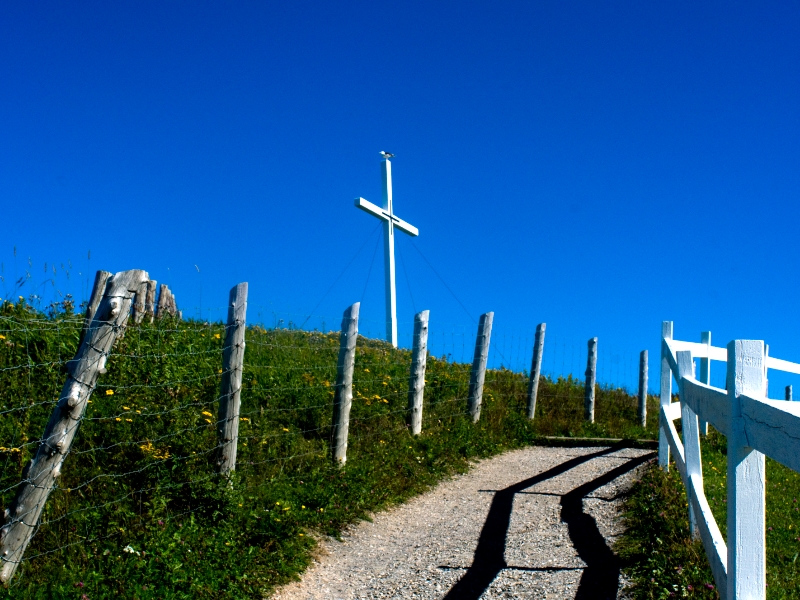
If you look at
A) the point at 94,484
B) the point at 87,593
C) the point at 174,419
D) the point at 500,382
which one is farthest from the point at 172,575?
the point at 500,382

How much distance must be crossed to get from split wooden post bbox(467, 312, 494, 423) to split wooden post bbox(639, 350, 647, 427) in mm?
5431

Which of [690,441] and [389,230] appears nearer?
[690,441]

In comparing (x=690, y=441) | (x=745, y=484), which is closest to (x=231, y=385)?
(x=690, y=441)

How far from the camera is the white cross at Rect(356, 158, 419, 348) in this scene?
70.7 ft

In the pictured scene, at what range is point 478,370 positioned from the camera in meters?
13.3

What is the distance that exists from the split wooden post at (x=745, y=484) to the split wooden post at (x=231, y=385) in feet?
16.2

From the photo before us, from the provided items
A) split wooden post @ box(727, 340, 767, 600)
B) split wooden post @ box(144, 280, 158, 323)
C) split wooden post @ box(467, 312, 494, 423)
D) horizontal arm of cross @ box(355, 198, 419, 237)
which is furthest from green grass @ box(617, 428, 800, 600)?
horizontal arm of cross @ box(355, 198, 419, 237)

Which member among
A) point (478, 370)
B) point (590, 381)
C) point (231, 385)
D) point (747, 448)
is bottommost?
point (747, 448)

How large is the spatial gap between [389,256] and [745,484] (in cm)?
1911

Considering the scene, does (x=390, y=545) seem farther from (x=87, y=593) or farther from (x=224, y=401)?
(x=87, y=593)

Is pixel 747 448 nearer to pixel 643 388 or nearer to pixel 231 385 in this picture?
pixel 231 385

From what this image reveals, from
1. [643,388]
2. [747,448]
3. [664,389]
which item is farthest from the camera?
[643,388]

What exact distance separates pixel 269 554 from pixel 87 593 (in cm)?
166

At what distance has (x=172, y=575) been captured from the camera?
539 centimetres
